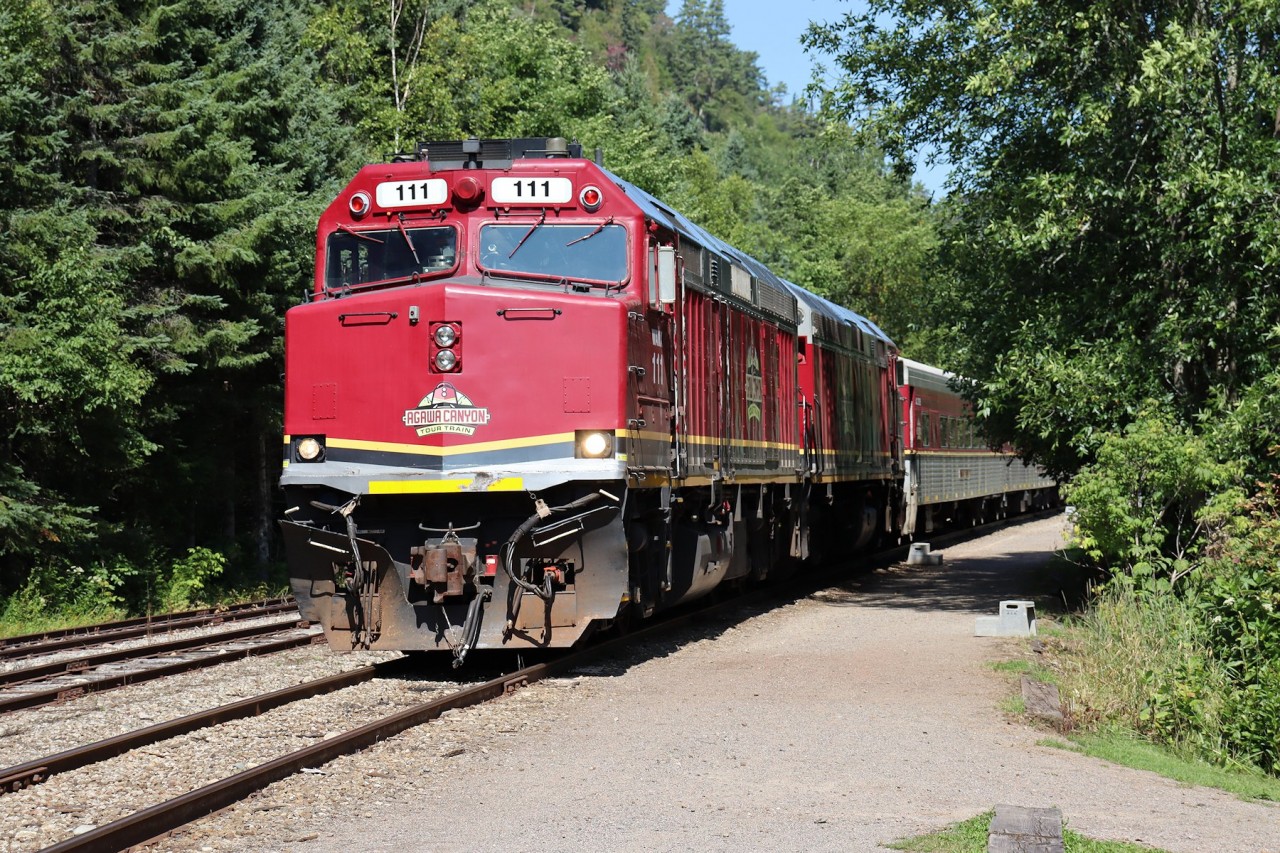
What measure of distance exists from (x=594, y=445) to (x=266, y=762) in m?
3.97

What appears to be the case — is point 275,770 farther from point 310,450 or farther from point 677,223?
point 677,223

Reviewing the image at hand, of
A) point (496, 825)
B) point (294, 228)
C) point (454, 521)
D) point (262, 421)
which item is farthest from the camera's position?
point (262, 421)

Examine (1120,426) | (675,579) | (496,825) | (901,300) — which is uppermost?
(901,300)

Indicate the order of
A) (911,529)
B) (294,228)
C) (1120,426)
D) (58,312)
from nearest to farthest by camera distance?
(1120,426) → (58,312) → (294,228) → (911,529)

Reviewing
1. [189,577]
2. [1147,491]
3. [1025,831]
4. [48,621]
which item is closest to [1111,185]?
[1147,491]

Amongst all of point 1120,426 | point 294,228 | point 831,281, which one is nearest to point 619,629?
point 1120,426

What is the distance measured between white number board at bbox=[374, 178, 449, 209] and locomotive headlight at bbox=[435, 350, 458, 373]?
1.43 metres

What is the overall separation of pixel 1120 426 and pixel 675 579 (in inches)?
234

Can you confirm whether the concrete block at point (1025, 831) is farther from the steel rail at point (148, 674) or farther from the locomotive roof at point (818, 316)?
the locomotive roof at point (818, 316)

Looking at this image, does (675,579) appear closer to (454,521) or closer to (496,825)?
(454,521)

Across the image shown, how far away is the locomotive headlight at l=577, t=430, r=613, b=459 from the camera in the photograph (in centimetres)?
1138

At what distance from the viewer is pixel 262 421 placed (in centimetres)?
2442

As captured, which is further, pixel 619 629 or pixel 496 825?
pixel 619 629

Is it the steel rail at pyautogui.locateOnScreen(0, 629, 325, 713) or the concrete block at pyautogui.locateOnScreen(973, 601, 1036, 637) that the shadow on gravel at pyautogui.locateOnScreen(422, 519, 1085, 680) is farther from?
the steel rail at pyautogui.locateOnScreen(0, 629, 325, 713)
